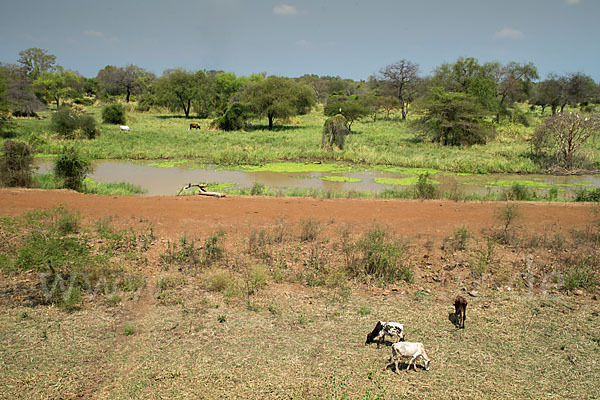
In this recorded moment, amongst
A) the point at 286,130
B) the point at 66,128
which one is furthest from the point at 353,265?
the point at 286,130

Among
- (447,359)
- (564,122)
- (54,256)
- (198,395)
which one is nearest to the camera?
(198,395)

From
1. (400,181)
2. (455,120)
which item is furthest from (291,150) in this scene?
(455,120)

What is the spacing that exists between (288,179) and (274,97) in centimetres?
1591

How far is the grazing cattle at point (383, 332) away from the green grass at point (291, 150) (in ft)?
47.8

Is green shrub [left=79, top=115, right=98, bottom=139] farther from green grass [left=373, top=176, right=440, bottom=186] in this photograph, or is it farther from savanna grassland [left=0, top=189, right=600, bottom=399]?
green grass [left=373, top=176, right=440, bottom=186]

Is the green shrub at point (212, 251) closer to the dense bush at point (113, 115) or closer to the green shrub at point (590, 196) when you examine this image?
the green shrub at point (590, 196)

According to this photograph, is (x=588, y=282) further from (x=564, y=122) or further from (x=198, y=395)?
(x=564, y=122)

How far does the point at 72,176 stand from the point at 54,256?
8.00 metres

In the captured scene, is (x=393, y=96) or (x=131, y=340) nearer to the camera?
(x=131, y=340)

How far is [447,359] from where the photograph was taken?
5.13 metres

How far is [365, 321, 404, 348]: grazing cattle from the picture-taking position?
5.40m

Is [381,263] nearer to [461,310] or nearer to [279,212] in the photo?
[461,310]

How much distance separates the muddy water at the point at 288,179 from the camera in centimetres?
1633

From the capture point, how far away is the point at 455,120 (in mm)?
26375
